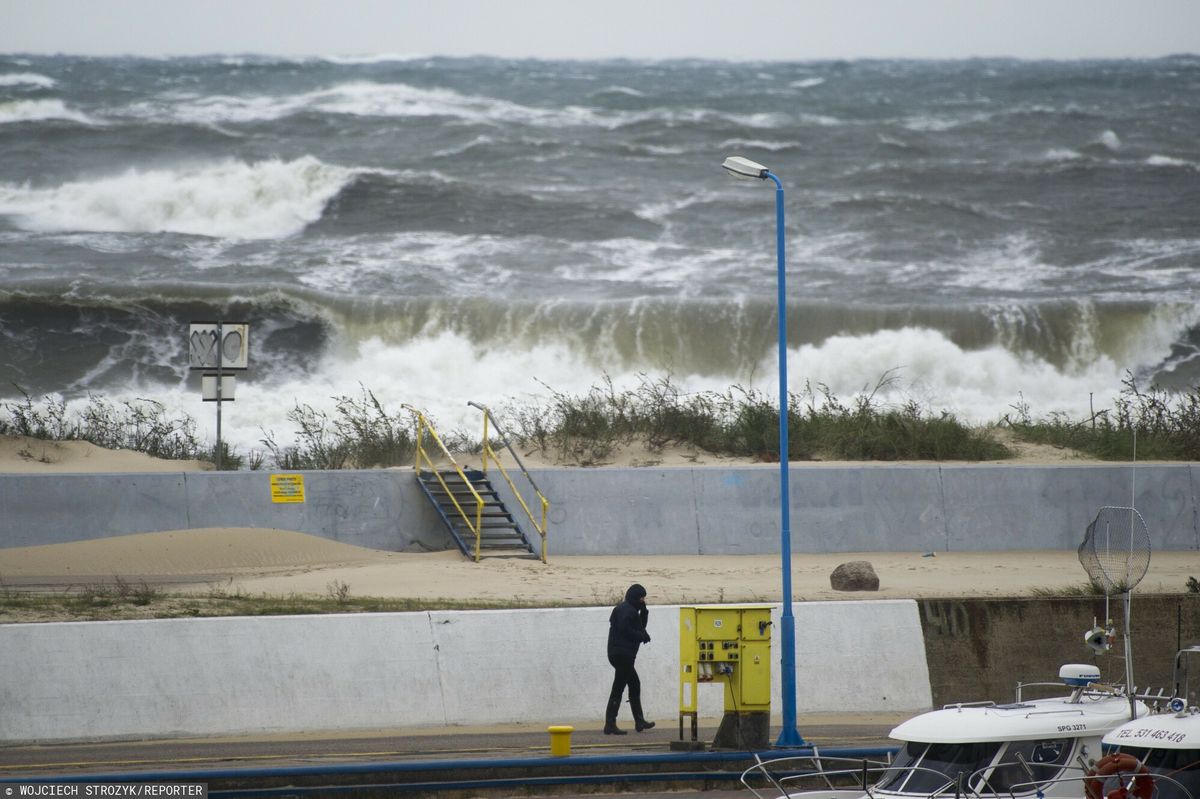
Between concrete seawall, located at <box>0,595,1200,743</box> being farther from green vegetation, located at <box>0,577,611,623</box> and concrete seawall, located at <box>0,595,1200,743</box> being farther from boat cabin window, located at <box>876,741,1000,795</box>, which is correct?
boat cabin window, located at <box>876,741,1000,795</box>

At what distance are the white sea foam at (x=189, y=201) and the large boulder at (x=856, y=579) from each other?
34.5 metres

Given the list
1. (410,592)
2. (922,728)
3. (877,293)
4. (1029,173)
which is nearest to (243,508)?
(410,592)

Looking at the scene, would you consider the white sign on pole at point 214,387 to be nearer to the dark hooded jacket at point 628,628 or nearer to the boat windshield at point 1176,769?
the dark hooded jacket at point 628,628

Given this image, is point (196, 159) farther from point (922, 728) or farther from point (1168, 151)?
point (922, 728)

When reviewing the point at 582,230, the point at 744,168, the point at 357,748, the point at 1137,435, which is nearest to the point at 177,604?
the point at 357,748

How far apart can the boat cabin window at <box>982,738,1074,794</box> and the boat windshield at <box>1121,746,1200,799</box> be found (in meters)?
0.77

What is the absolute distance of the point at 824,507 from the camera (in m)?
23.2

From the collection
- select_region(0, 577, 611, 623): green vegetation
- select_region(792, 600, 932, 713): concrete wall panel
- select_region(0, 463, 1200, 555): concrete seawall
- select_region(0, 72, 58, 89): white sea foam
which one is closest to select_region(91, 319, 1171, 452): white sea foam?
select_region(0, 463, 1200, 555): concrete seawall

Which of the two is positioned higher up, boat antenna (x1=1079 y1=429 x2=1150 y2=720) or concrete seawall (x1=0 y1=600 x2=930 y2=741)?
boat antenna (x1=1079 y1=429 x2=1150 y2=720)

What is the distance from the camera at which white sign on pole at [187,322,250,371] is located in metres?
23.3

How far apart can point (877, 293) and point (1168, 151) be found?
A: 22857 mm

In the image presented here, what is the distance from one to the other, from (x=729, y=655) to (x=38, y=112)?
54020mm

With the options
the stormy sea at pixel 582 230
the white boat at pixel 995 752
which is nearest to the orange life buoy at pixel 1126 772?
the white boat at pixel 995 752

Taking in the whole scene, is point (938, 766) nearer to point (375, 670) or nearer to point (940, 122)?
point (375, 670)
